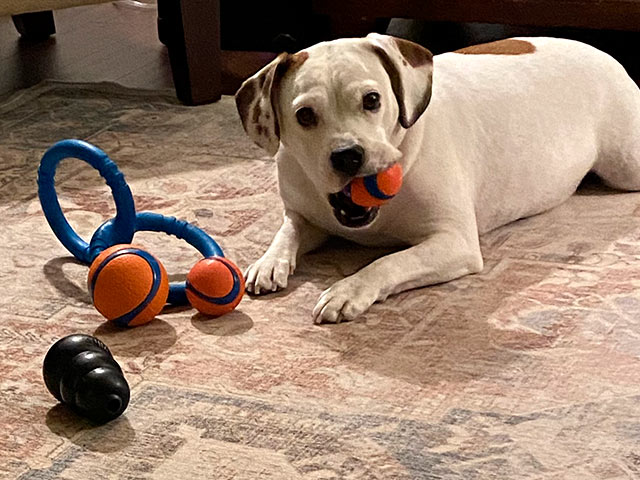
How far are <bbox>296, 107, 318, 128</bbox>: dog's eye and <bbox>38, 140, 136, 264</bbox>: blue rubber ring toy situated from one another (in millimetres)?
334

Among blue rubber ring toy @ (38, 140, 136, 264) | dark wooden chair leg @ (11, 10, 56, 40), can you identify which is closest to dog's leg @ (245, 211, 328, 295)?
blue rubber ring toy @ (38, 140, 136, 264)

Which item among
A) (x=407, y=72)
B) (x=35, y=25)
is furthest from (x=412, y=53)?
(x=35, y=25)

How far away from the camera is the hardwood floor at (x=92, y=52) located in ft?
12.1

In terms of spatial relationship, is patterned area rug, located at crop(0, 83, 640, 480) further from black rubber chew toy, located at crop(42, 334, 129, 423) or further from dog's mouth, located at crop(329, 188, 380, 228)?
dog's mouth, located at crop(329, 188, 380, 228)

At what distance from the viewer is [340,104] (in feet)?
6.20

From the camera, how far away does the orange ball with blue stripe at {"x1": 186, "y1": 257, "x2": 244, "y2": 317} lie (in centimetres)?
185

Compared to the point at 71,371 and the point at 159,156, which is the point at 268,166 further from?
the point at 71,371

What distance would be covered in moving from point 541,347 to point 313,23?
2143mm

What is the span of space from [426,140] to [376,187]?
217 mm

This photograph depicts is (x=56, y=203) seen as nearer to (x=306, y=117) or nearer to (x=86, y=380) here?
(x=306, y=117)

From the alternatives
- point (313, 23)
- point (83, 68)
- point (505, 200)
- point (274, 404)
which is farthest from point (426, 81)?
point (83, 68)

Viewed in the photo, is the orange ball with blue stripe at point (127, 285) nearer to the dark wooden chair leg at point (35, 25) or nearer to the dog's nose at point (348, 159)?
the dog's nose at point (348, 159)

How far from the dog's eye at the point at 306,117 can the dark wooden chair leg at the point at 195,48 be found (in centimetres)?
141

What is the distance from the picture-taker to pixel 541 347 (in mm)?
1754
